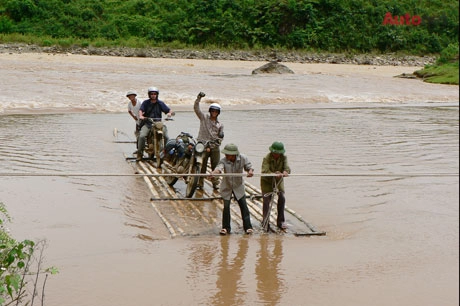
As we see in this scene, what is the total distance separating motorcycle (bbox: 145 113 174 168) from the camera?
1065cm

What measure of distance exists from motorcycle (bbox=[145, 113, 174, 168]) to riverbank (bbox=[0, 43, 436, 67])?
29109mm

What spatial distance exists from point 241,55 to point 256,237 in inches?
1445

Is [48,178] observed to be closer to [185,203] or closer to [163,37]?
[185,203]

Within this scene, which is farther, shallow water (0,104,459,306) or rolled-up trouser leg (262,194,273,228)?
rolled-up trouser leg (262,194,273,228)

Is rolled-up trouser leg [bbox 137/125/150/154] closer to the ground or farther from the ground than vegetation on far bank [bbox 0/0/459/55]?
closer to the ground

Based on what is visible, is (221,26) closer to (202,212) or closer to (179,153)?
(179,153)

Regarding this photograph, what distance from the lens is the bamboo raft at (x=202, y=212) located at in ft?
25.3

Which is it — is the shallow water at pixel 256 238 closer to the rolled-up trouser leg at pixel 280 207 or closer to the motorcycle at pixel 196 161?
the rolled-up trouser leg at pixel 280 207

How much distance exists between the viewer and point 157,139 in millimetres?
10969

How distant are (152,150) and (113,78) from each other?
16.1 m

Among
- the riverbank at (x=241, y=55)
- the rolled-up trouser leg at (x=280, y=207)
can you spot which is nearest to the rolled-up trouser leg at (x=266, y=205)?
the rolled-up trouser leg at (x=280, y=207)
